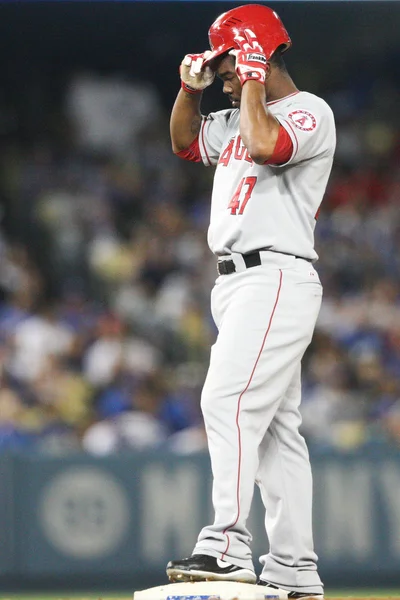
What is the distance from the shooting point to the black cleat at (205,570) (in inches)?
134

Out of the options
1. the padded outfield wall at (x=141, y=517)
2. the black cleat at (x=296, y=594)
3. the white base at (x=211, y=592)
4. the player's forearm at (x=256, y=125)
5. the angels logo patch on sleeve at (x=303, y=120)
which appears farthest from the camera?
the padded outfield wall at (x=141, y=517)

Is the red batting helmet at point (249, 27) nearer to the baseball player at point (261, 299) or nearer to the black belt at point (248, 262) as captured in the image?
the baseball player at point (261, 299)

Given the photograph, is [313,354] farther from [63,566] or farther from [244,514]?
[244,514]

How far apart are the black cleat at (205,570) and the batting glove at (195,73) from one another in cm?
156

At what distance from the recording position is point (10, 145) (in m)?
10.8

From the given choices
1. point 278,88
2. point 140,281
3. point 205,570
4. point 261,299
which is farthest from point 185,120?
point 140,281

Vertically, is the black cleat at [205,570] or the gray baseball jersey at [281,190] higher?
the gray baseball jersey at [281,190]

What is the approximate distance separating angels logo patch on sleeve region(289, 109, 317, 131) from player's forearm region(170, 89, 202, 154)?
46 centimetres

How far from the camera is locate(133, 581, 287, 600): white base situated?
3.32 m

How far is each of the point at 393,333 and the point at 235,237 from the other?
5.50 metres

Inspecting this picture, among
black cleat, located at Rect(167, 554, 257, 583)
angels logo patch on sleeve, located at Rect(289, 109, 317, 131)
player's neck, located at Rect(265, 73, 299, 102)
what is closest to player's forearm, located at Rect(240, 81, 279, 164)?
angels logo patch on sleeve, located at Rect(289, 109, 317, 131)

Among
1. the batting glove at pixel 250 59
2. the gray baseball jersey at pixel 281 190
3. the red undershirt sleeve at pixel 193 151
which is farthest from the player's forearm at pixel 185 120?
the batting glove at pixel 250 59

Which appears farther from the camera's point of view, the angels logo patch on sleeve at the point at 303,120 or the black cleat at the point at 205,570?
the angels logo patch on sleeve at the point at 303,120

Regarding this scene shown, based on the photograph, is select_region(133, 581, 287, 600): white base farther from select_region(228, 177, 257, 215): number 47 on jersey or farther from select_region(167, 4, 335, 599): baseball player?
select_region(228, 177, 257, 215): number 47 on jersey
